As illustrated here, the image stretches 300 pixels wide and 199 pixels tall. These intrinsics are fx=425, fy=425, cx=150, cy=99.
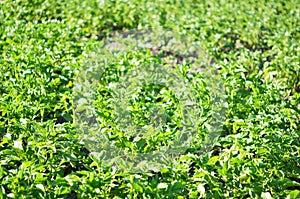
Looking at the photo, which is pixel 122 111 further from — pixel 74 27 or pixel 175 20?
pixel 175 20

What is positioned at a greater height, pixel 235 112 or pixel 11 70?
pixel 11 70

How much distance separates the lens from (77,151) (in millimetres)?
2969

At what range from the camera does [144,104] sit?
141 inches

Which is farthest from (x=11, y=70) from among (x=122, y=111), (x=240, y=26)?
(x=240, y=26)

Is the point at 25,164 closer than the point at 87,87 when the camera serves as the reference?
Yes

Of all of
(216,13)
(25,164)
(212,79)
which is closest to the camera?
(25,164)

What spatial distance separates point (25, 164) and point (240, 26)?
3660 millimetres

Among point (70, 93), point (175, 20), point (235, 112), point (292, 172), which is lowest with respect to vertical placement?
point (292, 172)

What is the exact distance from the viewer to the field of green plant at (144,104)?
2.72 m

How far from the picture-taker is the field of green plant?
2.72 meters

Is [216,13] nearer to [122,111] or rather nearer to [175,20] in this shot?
[175,20]

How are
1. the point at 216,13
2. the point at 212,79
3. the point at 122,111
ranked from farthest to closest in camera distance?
the point at 216,13 < the point at 212,79 < the point at 122,111

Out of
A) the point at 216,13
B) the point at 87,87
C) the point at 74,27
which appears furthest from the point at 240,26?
the point at 87,87

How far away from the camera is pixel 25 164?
2635 mm
